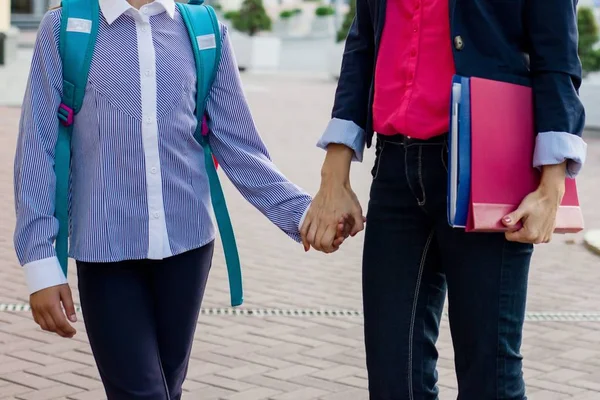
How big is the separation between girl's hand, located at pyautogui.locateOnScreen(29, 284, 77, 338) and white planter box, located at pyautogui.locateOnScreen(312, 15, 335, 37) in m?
31.3

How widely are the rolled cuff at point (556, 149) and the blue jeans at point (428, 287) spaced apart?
0.66 ft

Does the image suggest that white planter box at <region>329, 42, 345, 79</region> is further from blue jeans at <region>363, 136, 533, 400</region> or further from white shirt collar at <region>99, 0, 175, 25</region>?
blue jeans at <region>363, 136, 533, 400</region>

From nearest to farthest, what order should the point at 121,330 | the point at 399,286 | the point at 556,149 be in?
the point at 556,149 < the point at 399,286 < the point at 121,330

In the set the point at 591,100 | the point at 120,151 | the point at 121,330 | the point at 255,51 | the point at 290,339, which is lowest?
the point at 255,51

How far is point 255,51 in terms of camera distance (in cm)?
2744

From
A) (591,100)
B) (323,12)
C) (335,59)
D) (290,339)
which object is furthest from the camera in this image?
(323,12)

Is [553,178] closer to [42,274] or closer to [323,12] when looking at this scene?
[42,274]

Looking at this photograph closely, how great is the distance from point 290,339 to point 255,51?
Result: 22798mm

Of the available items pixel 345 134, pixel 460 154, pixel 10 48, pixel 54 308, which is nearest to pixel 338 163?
pixel 345 134

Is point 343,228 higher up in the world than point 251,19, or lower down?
higher up

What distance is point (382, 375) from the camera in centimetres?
258

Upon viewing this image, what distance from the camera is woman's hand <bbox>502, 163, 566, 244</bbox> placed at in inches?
91.7

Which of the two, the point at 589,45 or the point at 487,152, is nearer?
the point at 487,152

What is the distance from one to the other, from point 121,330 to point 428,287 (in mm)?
740
